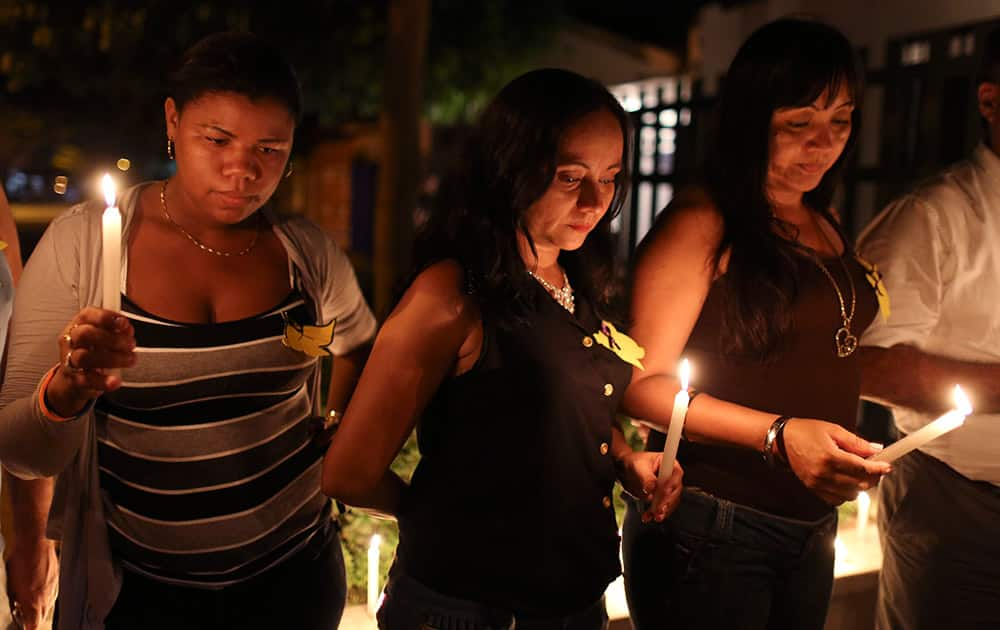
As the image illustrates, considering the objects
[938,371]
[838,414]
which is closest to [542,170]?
[838,414]

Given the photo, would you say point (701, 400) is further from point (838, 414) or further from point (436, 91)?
point (436, 91)

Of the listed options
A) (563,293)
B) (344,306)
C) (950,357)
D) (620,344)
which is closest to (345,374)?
(344,306)

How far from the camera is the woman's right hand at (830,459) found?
1893 mm

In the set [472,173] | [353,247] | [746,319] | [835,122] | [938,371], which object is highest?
[835,122]

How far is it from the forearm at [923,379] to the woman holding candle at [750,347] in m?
0.25

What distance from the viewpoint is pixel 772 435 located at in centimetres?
209

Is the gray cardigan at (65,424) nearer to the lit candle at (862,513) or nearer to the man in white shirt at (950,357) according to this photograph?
the man in white shirt at (950,357)

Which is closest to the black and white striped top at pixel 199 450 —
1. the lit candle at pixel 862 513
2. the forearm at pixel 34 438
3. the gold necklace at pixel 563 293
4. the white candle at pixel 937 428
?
the forearm at pixel 34 438

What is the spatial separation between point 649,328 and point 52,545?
5.01 feet

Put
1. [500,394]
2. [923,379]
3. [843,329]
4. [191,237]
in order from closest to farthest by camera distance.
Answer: [500,394] → [191,237] → [843,329] → [923,379]

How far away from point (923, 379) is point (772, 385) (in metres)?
0.59

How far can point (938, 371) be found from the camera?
2570 millimetres

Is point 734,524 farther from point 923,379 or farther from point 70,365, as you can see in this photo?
point 70,365

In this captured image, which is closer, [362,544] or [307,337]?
[307,337]
